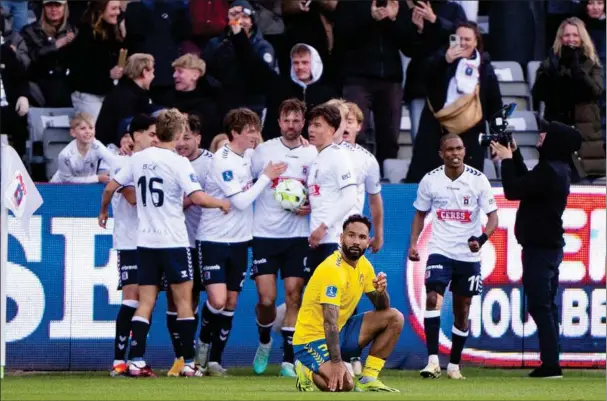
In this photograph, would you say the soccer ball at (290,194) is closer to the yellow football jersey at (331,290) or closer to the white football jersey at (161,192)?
the white football jersey at (161,192)

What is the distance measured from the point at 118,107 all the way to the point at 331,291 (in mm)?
5164

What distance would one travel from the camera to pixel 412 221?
14555mm

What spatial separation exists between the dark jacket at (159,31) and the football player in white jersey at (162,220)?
3.85m

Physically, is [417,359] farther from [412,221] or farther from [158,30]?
[158,30]

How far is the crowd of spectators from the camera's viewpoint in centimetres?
1573

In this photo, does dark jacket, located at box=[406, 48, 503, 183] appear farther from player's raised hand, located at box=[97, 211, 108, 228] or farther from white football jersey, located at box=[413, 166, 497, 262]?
player's raised hand, located at box=[97, 211, 108, 228]

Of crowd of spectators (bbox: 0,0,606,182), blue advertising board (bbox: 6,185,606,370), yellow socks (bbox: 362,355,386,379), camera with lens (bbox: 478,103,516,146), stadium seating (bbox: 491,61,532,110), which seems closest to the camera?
yellow socks (bbox: 362,355,386,379)

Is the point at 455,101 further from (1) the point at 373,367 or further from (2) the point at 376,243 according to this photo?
(1) the point at 373,367

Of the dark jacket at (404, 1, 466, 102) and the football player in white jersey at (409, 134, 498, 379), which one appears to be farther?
the dark jacket at (404, 1, 466, 102)

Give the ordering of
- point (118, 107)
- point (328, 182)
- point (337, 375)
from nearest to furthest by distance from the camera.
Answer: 1. point (337, 375)
2. point (328, 182)
3. point (118, 107)

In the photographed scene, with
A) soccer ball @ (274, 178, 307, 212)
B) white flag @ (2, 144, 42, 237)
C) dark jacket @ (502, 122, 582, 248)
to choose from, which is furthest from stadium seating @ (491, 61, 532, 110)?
white flag @ (2, 144, 42, 237)

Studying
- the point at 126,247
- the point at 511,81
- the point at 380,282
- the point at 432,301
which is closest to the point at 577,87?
the point at 511,81

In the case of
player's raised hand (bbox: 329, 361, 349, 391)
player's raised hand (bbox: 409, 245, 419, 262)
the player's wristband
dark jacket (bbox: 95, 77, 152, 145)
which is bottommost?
player's raised hand (bbox: 329, 361, 349, 391)

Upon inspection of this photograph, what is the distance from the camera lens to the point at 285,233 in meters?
13.5
